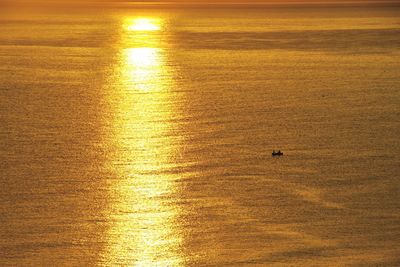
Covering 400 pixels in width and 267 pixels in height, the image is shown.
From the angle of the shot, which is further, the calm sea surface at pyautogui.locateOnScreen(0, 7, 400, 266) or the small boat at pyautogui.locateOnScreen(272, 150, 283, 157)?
the small boat at pyautogui.locateOnScreen(272, 150, 283, 157)

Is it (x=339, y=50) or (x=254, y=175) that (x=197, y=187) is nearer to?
(x=254, y=175)

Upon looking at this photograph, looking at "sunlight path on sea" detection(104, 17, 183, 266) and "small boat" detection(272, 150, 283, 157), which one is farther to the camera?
"small boat" detection(272, 150, 283, 157)

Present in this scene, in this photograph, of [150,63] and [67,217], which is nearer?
[67,217]

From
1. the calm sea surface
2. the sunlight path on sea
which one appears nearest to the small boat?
the calm sea surface

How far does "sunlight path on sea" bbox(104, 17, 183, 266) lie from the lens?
19.6ft

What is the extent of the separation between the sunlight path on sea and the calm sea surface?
0.05ft

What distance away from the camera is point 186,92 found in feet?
37.1

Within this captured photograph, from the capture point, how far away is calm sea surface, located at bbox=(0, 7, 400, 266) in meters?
6.07

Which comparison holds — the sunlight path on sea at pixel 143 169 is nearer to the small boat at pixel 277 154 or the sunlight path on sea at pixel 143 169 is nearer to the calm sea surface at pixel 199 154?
the calm sea surface at pixel 199 154

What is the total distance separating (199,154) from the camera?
27.3ft

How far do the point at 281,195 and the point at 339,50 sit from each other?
27.5 feet

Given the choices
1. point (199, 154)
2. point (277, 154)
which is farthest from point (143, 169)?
point (277, 154)

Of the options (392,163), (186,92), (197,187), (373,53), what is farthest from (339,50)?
(197,187)

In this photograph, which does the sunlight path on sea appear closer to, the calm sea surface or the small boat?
the calm sea surface
